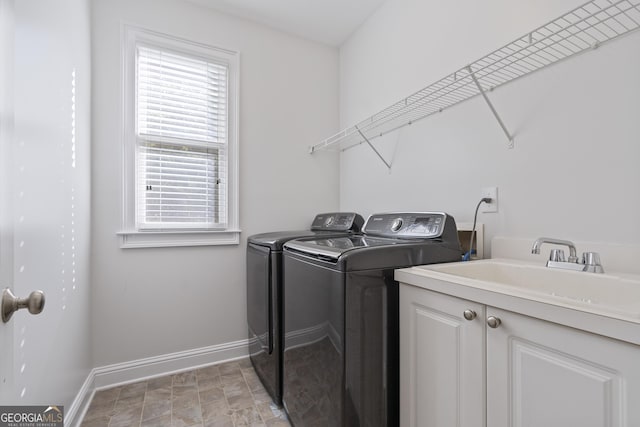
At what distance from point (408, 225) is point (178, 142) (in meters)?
1.77

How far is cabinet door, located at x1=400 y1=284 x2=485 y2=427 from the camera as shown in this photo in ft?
2.89

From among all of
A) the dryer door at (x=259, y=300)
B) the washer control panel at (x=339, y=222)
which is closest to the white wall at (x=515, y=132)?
the washer control panel at (x=339, y=222)

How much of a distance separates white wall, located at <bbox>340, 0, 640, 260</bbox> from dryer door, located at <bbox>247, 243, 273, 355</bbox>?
1.00 m

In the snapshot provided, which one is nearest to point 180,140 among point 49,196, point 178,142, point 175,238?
point 178,142

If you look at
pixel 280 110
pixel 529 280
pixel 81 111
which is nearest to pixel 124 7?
pixel 81 111

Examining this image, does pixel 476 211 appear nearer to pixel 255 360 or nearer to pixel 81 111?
pixel 255 360

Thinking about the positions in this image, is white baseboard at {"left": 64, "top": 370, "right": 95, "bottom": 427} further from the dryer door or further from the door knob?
the door knob

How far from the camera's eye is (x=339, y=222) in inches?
89.5

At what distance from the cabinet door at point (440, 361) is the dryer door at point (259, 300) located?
897 mm

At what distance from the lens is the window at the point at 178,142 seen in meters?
2.06

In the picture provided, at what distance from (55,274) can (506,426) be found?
175 centimetres

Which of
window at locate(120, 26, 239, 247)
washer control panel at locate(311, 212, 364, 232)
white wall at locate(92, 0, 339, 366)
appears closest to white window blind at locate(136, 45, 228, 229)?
window at locate(120, 26, 239, 247)

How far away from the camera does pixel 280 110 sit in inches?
101

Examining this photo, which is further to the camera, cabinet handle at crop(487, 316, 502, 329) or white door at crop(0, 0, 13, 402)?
cabinet handle at crop(487, 316, 502, 329)
